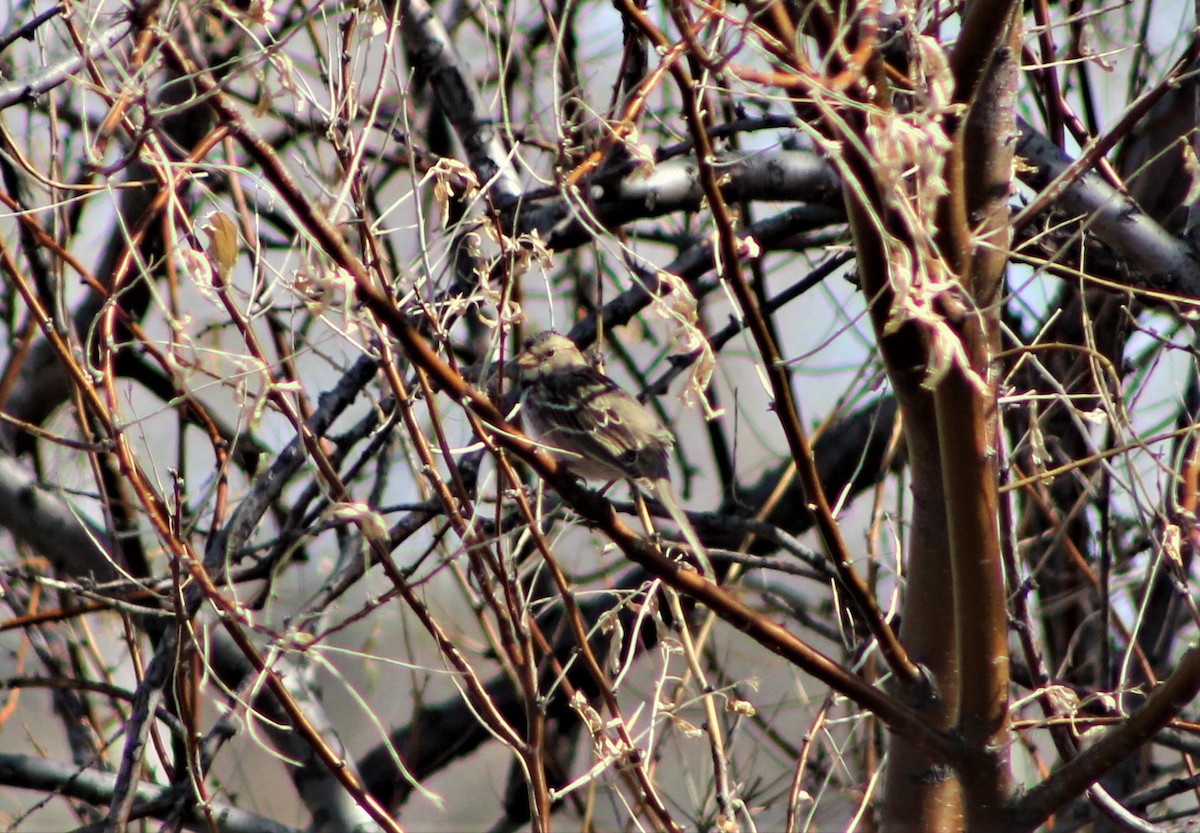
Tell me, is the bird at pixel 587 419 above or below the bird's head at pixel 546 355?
below

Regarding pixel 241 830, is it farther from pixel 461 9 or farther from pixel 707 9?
pixel 461 9

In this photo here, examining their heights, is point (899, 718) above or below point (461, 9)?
below

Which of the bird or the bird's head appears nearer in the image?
the bird

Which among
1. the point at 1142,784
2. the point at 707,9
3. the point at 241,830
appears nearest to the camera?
the point at 707,9

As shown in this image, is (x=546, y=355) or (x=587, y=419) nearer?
(x=587, y=419)

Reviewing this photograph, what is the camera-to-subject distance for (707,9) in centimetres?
164

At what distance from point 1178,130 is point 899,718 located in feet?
9.41

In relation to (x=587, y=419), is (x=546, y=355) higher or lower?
higher

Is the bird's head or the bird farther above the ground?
the bird's head

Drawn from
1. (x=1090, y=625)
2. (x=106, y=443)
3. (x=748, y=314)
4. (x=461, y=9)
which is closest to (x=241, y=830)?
(x=106, y=443)

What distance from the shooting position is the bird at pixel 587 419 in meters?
3.34

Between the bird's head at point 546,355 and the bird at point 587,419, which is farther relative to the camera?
the bird's head at point 546,355

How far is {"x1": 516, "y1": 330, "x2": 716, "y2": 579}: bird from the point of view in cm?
334

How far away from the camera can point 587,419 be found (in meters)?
3.55
